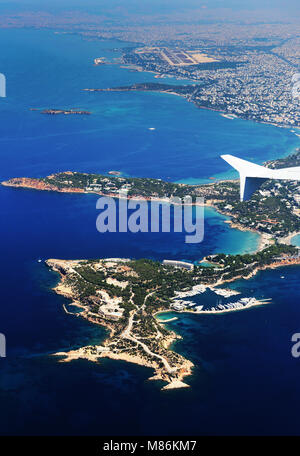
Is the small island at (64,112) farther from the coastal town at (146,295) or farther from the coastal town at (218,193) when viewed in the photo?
the coastal town at (146,295)

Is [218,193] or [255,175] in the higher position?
[255,175]

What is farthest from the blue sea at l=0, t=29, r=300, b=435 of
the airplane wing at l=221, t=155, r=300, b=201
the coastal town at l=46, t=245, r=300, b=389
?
the airplane wing at l=221, t=155, r=300, b=201

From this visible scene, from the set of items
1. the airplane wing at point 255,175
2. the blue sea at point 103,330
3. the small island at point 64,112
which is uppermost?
the airplane wing at point 255,175

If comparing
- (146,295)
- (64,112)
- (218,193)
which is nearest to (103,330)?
(146,295)

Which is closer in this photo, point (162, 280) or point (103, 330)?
point (103, 330)

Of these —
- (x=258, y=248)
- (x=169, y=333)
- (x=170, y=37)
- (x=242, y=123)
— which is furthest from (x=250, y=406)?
(x=170, y=37)

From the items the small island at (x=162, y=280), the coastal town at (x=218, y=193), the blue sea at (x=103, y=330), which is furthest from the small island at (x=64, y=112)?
the small island at (x=162, y=280)

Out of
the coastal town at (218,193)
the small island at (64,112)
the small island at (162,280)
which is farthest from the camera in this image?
the small island at (64,112)

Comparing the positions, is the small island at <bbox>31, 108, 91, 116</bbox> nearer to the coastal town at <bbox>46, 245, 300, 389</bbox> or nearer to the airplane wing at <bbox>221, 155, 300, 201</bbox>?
the airplane wing at <bbox>221, 155, 300, 201</bbox>

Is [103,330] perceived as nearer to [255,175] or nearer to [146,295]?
[146,295]
